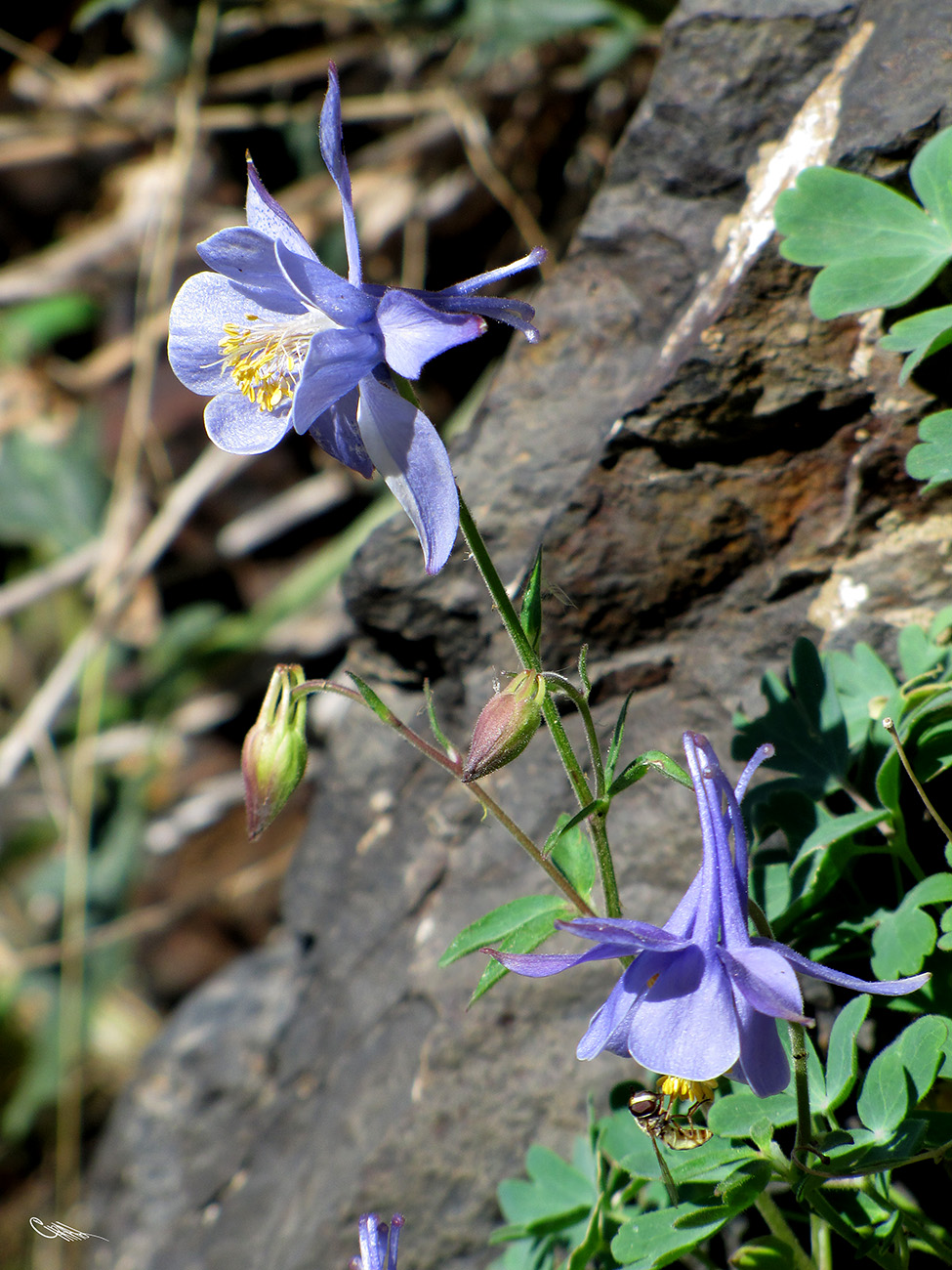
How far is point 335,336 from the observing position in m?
1.15

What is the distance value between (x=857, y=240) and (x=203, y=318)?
923mm

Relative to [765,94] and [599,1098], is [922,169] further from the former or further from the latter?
[599,1098]

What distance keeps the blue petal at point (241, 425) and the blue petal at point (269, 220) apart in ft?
0.71

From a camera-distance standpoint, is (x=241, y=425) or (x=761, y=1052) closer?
(x=761, y=1052)

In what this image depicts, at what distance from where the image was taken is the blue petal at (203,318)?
1.34 metres

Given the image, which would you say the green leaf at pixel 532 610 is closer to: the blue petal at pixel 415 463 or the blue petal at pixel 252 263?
the blue petal at pixel 415 463

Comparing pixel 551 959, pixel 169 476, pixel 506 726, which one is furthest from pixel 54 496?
pixel 551 959

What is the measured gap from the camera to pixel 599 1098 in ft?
5.84

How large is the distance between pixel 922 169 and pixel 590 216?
0.79 meters

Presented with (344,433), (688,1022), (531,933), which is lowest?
(688,1022)

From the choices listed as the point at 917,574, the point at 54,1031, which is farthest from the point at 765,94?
the point at 54,1031

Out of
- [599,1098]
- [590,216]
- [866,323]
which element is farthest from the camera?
[590,216]

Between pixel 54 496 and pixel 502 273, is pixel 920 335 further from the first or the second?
pixel 54 496

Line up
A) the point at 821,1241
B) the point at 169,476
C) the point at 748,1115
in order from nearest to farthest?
the point at 748,1115
the point at 821,1241
the point at 169,476
